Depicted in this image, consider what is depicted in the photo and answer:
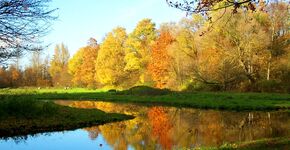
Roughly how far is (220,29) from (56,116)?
32.6 m

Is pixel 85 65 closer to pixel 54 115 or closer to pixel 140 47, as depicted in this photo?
pixel 140 47

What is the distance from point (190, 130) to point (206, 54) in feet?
106

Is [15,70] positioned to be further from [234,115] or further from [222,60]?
[234,115]

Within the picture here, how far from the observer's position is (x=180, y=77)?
56531 millimetres

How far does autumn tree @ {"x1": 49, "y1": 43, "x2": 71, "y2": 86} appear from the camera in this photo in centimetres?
10012

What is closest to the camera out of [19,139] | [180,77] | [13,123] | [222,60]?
[19,139]

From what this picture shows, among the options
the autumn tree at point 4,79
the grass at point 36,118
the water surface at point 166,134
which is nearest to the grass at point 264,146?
the water surface at point 166,134

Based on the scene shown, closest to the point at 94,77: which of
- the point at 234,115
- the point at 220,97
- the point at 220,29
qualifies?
the point at 220,29

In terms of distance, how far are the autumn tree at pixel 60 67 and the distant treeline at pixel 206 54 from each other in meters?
26.0

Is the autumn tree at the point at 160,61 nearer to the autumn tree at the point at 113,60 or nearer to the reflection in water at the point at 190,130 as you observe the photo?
the autumn tree at the point at 113,60

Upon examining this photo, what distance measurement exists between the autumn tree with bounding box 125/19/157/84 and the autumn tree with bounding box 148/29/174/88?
10.2 ft

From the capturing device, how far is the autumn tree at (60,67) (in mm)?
100125

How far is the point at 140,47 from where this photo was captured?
72188 millimetres

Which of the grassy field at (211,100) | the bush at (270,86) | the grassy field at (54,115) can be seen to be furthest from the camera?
the bush at (270,86)
